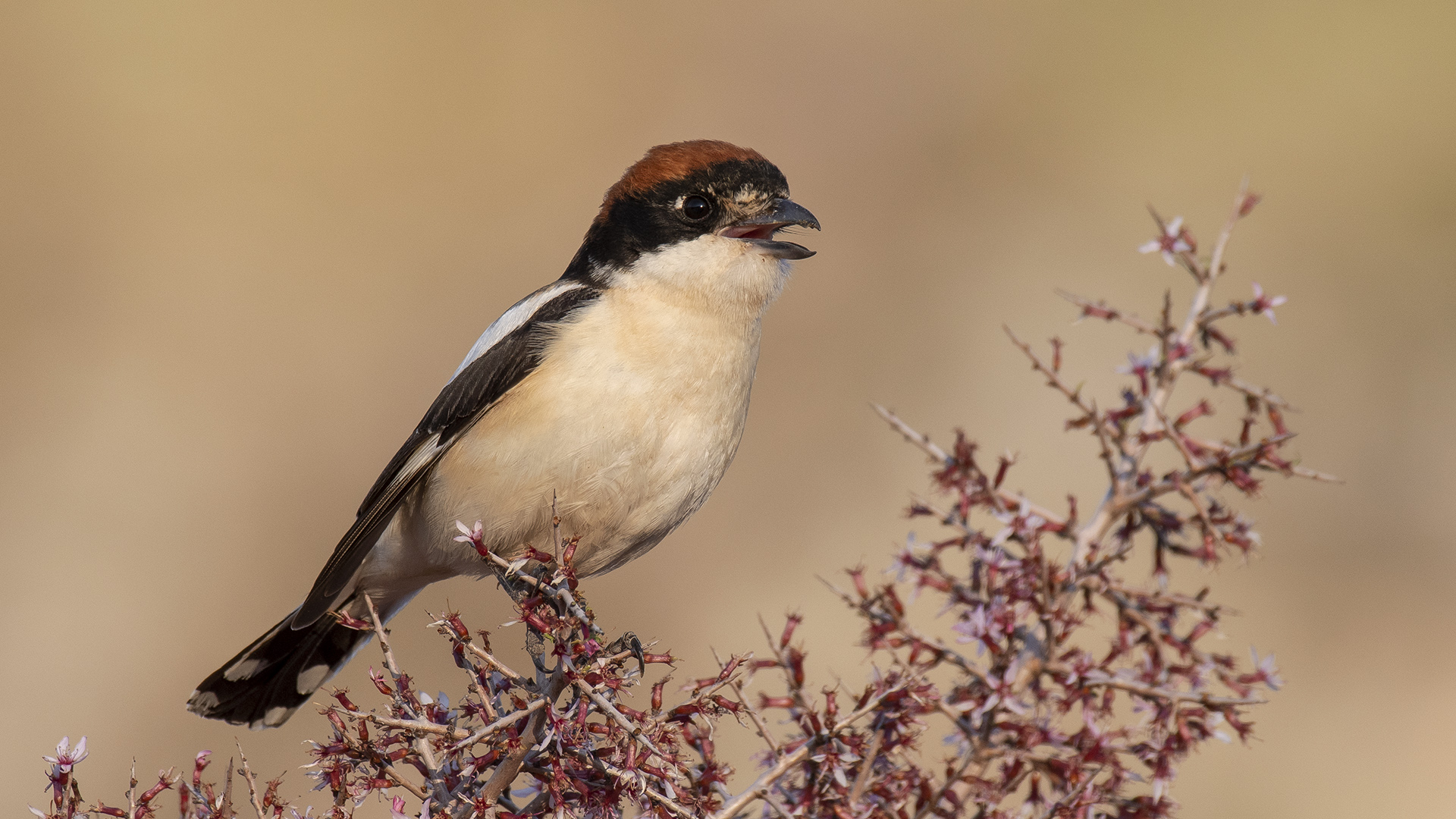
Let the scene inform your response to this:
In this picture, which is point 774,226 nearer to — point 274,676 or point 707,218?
point 707,218

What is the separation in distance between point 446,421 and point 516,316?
480 millimetres

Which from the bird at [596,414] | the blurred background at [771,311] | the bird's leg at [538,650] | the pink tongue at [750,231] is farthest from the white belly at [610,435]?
the blurred background at [771,311]

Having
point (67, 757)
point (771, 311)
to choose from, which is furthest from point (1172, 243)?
point (771, 311)

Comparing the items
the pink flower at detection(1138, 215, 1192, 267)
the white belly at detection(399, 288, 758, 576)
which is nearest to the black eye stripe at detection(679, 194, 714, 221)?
the white belly at detection(399, 288, 758, 576)

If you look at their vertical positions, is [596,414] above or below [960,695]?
above

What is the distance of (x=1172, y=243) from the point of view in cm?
260

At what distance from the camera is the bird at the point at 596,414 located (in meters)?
3.77

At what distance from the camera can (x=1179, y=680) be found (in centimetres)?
230

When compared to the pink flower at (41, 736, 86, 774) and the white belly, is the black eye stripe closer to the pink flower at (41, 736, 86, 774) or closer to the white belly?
the white belly

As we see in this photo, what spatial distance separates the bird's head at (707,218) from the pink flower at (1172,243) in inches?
61.1

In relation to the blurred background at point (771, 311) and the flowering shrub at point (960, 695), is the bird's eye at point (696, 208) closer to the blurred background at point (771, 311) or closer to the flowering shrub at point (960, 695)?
the flowering shrub at point (960, 695)

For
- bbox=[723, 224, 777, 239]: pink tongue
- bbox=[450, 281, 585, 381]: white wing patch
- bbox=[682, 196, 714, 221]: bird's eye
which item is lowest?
bbox=[450, 281, 585, 381]: white wing patch

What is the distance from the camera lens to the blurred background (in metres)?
7.50

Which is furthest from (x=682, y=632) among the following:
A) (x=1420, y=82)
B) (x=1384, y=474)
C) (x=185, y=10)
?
(x=1420, y=82)
